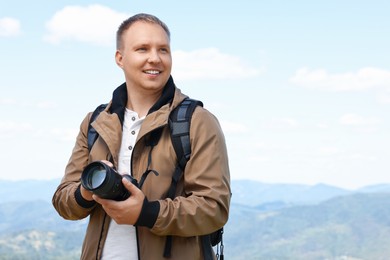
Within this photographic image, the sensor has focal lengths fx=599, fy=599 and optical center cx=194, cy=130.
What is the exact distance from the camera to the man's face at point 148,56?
3.51 meters

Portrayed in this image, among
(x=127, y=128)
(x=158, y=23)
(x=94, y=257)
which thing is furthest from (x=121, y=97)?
(x=94, y=257)

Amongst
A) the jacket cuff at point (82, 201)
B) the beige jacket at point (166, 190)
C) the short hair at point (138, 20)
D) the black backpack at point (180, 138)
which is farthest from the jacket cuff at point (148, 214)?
the short hair at point (138, 20)

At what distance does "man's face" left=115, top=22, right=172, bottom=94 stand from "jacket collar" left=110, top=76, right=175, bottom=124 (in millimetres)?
50

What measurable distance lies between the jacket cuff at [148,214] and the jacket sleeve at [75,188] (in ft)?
1.37

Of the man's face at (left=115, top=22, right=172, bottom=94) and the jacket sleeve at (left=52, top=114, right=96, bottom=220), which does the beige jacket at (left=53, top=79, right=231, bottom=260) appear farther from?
the man's face at (left=115, top=22, right=172, bottom=94)

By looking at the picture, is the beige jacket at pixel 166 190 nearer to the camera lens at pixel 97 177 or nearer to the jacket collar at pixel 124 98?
the jacket collar at pixel 124 98

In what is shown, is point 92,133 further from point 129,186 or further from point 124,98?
point 129,186

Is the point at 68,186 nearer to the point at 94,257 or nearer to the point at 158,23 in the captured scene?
the point at 94,257

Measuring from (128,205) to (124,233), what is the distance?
404 millimetres

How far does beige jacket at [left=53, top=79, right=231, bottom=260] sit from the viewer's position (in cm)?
321

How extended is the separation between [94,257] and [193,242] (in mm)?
589

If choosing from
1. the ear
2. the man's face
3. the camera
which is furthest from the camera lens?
the ear

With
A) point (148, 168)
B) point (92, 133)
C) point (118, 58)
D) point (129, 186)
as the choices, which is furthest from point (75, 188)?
point (118, 58)

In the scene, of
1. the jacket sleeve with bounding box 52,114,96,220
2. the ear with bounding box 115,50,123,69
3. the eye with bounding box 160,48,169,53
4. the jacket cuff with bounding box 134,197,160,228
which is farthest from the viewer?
the ear with bounding box 115,50,123,69
